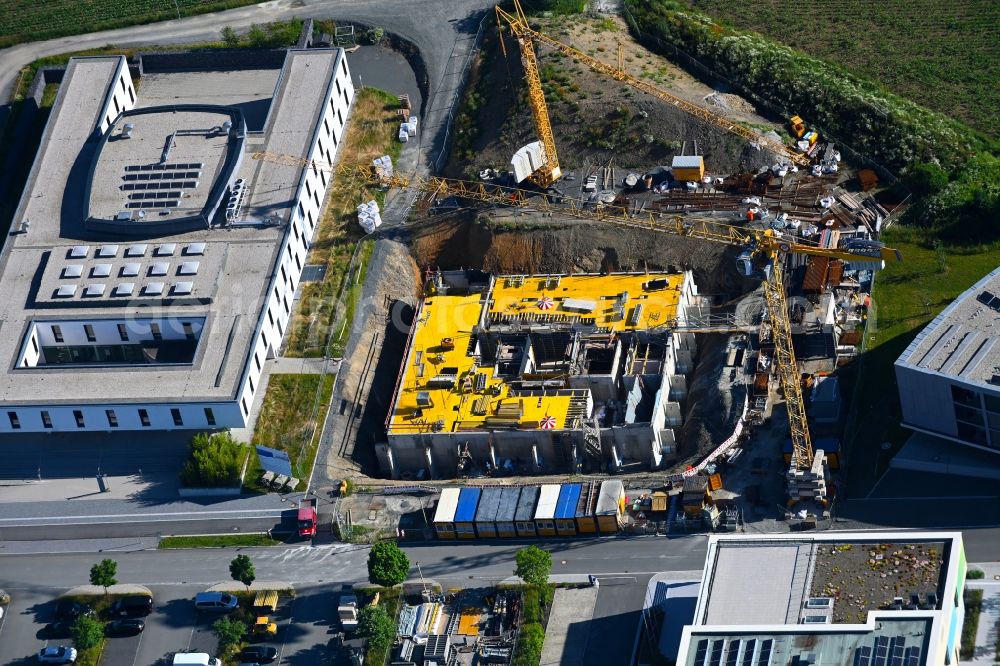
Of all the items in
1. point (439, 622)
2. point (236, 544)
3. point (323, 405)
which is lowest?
point (439, 622)

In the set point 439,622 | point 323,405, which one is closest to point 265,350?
point 323,405

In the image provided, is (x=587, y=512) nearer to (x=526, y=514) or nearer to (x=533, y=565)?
(x=526, y=514)

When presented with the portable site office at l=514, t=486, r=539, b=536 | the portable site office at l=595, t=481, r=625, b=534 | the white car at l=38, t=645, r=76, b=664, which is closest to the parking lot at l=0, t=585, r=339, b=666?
the white car at l=38, t=645, r=76, b=664

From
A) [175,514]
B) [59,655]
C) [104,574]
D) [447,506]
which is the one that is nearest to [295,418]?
[175,514]

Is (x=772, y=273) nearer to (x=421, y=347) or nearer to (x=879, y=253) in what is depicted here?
(x=879, y=253)

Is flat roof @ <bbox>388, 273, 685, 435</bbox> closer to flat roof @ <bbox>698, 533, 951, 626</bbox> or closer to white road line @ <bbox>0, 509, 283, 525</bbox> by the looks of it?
white road line @ <bbox>0, 509, 283, 525</bbox>

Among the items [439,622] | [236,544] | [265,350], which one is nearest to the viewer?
[439,622]

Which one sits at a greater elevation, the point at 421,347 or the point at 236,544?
the point at 421,347
